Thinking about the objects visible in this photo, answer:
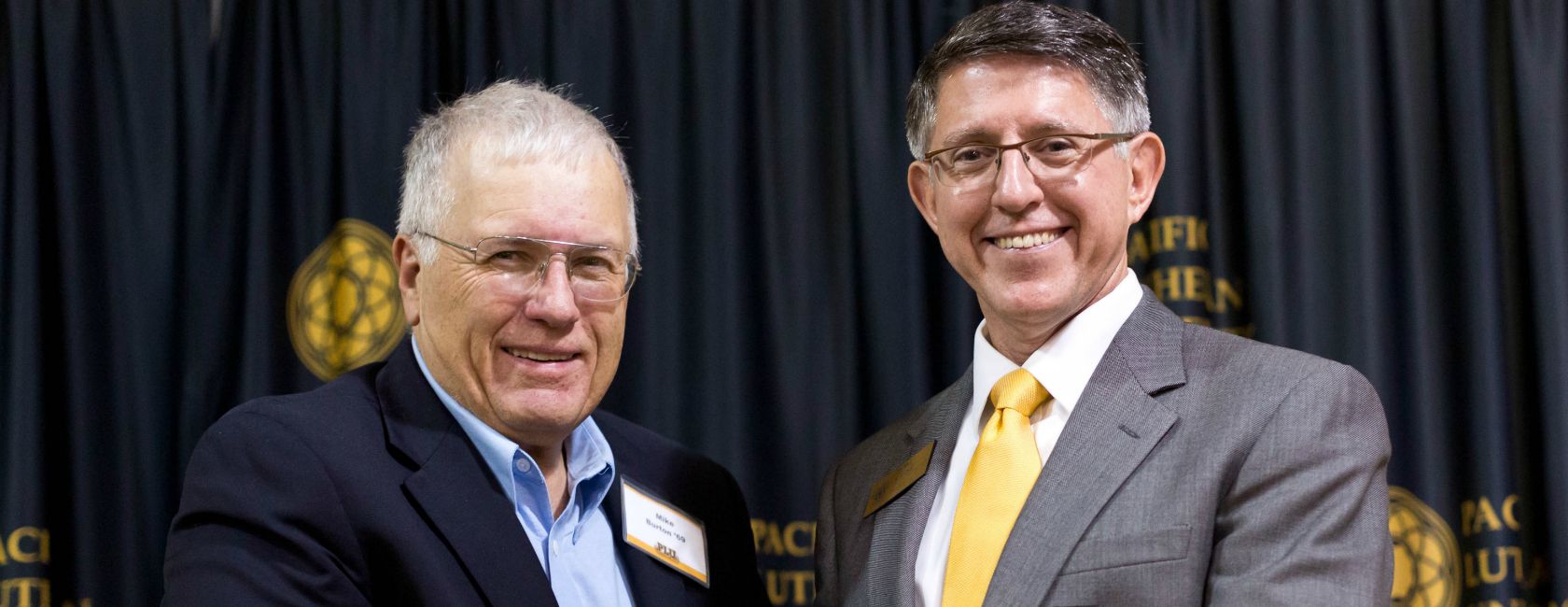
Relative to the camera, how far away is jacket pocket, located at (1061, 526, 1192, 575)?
5.71 feet

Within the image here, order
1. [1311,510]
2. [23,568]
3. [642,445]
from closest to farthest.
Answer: [1311,510], [642,445], [23,568]

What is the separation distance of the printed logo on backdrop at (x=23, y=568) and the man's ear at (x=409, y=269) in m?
1.27

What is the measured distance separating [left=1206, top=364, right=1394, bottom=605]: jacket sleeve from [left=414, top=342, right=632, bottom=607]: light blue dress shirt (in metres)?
0.97

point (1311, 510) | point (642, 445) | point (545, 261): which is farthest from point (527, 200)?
point (1311, 510)

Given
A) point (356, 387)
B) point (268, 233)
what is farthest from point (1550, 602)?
point (268, 233)

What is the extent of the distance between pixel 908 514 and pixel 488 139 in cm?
91

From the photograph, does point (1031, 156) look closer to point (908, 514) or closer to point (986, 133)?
point (986, 133)

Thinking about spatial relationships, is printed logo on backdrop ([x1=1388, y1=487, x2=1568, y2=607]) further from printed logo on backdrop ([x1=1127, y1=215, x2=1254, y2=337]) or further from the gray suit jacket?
the gray suit jacket

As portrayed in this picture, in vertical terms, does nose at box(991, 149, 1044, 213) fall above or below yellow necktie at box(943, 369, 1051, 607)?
above

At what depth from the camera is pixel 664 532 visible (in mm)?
2307

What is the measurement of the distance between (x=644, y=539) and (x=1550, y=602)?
1852 millimetres

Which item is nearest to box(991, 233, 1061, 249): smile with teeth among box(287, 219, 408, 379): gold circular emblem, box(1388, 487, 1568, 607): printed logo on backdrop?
box(1388, 487, 1568, 607): printed logo on backdrop

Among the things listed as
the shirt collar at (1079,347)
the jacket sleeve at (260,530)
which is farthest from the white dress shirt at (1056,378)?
the jacket sleeve at (260,530)

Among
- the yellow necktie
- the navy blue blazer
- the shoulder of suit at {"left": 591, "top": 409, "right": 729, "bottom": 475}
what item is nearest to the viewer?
the navy blue blazer
